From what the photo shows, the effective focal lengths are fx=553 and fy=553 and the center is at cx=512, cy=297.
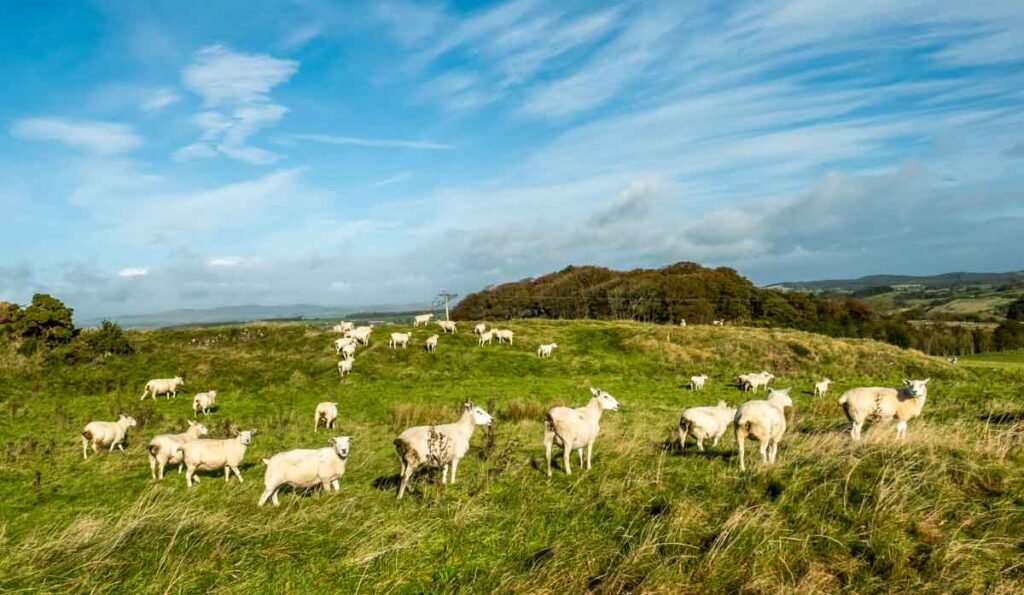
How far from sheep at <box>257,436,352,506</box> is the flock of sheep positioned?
0.02 metres

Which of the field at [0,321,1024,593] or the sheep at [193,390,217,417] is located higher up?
the field at [0,321,1024,593]

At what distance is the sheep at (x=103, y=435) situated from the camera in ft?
58.9

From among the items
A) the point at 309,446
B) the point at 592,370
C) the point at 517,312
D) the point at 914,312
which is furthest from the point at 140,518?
the point at 914,312

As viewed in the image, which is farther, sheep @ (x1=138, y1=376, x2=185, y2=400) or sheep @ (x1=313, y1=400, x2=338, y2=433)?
sheep @ (x1=138, y1=376, x2=185, y2=400)

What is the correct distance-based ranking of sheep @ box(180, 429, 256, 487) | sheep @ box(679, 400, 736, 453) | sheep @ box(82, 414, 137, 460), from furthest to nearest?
sheep @ box(82, 414, 137, 460), sheep @ box(180, 429, 256, 487), sheep @ box(679, 400, 736, 453)

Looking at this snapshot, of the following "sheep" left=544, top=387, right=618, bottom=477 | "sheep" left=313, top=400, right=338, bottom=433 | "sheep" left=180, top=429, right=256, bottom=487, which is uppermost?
"sheep" left=544, top=387, right=618, bottom=477

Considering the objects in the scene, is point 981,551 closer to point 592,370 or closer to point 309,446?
point 309,446

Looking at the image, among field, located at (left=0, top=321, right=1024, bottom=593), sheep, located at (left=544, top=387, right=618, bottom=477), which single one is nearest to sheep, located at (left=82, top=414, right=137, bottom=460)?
field, located at (left=0, top=321, right=1024, bottom=593)

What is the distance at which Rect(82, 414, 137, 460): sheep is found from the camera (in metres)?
18.0

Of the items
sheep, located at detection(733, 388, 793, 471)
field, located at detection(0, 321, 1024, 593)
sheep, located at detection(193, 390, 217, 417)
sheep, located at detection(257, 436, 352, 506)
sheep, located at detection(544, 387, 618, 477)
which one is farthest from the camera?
sheep, located at detection(193, 390, 217, 417)

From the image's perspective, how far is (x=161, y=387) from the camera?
1203 inches

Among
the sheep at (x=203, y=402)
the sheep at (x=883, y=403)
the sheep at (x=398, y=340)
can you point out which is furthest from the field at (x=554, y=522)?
the sheep at (x=398, y=340)

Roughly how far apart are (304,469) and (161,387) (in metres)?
24.1

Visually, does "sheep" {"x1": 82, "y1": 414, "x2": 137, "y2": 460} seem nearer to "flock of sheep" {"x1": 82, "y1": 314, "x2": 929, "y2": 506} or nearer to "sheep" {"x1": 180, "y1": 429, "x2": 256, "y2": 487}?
"flock of sheep" {"x1": 82, "y1": 314, "x2": 929, "y2": 506}
